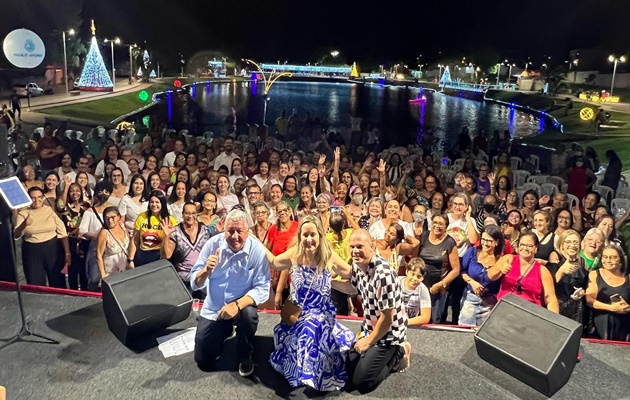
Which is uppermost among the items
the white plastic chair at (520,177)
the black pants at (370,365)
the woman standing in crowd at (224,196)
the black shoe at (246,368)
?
the woman standing in crowd at (224,196)

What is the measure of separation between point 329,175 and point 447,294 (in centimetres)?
290

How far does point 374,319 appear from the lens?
3.38m

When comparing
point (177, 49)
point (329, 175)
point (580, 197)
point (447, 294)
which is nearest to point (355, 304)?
point (447, 294)

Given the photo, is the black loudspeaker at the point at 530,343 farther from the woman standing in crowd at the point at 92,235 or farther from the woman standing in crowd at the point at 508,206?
the woman standing in crowd at the point at 92,235

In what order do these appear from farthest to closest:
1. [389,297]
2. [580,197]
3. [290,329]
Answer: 1. [580,197]
2. [290,329]
3. [389,297]

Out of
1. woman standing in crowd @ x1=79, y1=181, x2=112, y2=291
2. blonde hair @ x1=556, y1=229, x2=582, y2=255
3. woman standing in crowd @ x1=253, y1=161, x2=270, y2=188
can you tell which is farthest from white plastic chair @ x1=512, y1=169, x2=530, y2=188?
woman standing in crowd @ x1=79, y1=181, x2=112, y2=291

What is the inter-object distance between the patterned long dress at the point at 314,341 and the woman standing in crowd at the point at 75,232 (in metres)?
2.79

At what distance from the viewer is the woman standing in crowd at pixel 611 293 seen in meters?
4.10

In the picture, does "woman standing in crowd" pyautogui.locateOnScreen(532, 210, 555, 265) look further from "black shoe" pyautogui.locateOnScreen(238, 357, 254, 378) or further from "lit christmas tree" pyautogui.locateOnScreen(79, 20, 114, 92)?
"lit christmas tree" pyautogui.locateOnScreen(79, 20, 114, 92)

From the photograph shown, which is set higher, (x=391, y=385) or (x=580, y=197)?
(x=580, y=197)

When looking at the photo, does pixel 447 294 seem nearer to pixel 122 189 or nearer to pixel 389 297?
pixel 389 297

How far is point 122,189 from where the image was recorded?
18.4 feet

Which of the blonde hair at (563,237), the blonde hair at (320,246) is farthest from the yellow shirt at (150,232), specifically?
the blonde hair at (563,237)

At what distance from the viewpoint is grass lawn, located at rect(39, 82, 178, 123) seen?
634 inches
